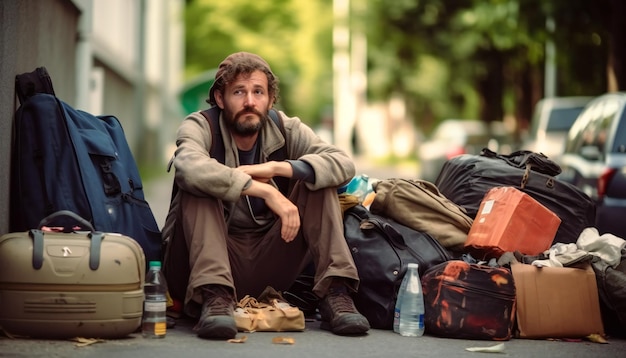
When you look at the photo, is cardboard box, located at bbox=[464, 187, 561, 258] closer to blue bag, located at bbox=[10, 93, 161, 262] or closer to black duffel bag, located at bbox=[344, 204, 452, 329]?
black duffel bag, located at bbox=[344, 204, 452, 329]

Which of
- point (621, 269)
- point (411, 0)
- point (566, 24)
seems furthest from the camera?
point (411, 0)

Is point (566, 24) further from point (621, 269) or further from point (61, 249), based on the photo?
point (61, 249)

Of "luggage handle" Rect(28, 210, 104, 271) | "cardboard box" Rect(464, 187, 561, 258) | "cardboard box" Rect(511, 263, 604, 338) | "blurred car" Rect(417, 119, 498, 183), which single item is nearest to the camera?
"luggage handle" Rect(28, 210, 104, 271)

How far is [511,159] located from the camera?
25.6ft

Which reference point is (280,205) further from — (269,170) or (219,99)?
(219,99)

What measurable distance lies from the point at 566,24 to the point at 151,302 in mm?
16401

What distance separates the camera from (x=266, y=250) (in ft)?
21.0

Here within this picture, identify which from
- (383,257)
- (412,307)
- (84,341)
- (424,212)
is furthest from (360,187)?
(84,341)

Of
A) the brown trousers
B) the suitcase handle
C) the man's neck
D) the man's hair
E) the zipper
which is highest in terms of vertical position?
the man's hair

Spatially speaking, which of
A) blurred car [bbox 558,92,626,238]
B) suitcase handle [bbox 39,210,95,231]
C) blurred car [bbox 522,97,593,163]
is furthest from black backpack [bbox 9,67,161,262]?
blurred car [bbox 522,97,593,163]

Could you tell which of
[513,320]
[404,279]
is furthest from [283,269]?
[513,320]

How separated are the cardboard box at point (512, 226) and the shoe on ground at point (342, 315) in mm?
972

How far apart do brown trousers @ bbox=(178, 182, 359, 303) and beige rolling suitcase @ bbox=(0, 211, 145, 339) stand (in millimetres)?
439

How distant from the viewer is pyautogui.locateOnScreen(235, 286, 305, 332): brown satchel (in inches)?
242
